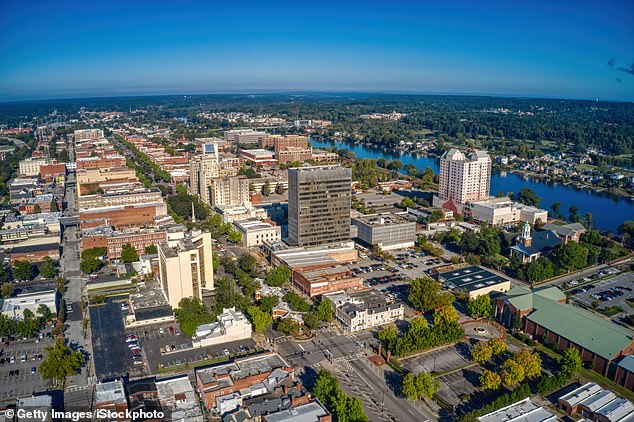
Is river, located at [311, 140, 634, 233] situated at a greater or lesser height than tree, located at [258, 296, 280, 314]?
lesser

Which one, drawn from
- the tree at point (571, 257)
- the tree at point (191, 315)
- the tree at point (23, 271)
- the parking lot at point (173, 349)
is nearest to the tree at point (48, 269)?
the tree at point (23, 271)

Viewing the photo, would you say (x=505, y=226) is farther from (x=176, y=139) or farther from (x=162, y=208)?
(x=176, y=139)

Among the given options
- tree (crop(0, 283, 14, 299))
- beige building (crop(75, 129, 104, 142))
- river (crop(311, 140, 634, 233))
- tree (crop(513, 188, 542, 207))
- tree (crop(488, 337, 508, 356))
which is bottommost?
river (crop(311, 140, 634, 233))

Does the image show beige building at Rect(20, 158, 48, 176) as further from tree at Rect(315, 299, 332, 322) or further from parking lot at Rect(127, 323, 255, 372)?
tree at Rect(315, 299, 332, 322)

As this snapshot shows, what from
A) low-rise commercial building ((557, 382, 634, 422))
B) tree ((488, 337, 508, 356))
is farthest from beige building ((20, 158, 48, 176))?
low-rise commercial building ((557, 382, 634, 422))

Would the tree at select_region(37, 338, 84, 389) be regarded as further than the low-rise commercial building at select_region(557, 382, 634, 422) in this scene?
Yes

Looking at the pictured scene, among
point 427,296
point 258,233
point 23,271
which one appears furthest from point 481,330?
point 23,271

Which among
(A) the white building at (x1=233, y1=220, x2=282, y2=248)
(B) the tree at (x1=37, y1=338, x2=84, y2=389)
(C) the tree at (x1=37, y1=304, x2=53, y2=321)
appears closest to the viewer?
(B) the tree at (x1=37, y1=338, x2=84, y2=389)
